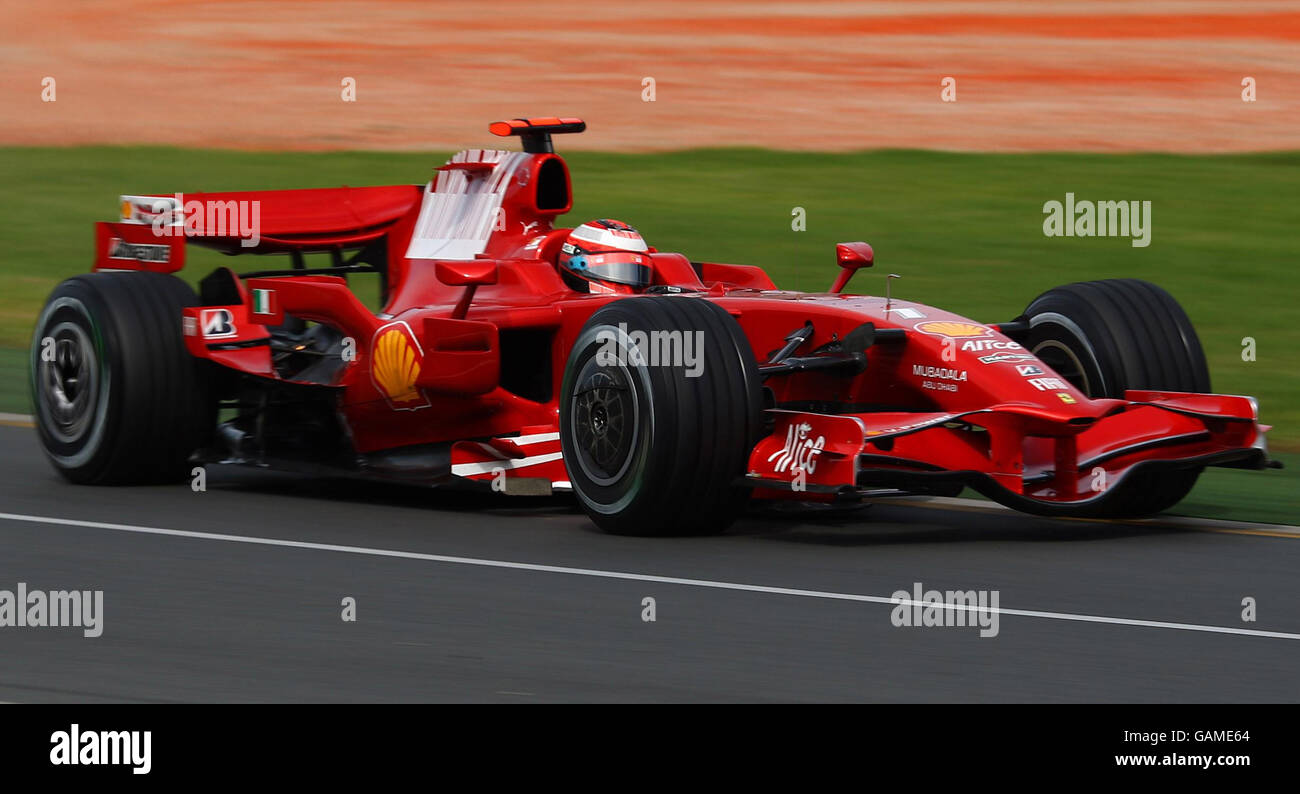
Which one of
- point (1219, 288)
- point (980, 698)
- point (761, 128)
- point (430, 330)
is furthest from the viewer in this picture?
point (761, 128)

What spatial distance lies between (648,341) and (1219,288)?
11784 mm

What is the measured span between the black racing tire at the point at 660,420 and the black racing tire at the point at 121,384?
252cm

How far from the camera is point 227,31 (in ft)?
134

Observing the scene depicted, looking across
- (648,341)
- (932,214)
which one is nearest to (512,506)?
(648,341)

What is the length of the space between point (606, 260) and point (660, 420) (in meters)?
1.87

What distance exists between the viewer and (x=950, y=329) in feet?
31.8

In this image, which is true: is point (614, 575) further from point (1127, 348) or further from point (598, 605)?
point (1127, 348)

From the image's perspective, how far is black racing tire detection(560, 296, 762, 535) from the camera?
9.12 m

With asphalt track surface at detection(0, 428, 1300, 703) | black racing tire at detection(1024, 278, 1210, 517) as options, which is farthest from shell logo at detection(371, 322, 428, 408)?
black racing tire at detection(1024, 278, 1210, 517)

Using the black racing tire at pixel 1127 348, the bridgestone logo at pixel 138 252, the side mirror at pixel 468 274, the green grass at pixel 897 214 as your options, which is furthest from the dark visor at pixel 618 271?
the green grass at pixel 897 214

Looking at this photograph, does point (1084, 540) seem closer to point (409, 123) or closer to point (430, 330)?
point (430, 330)

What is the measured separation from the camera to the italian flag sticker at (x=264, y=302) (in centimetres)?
1144

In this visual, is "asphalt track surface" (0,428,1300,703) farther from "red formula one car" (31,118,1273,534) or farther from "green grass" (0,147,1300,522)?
"green grass" (0,147,1300,522)

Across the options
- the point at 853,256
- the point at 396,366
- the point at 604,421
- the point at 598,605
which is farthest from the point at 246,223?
the point at 598,605
